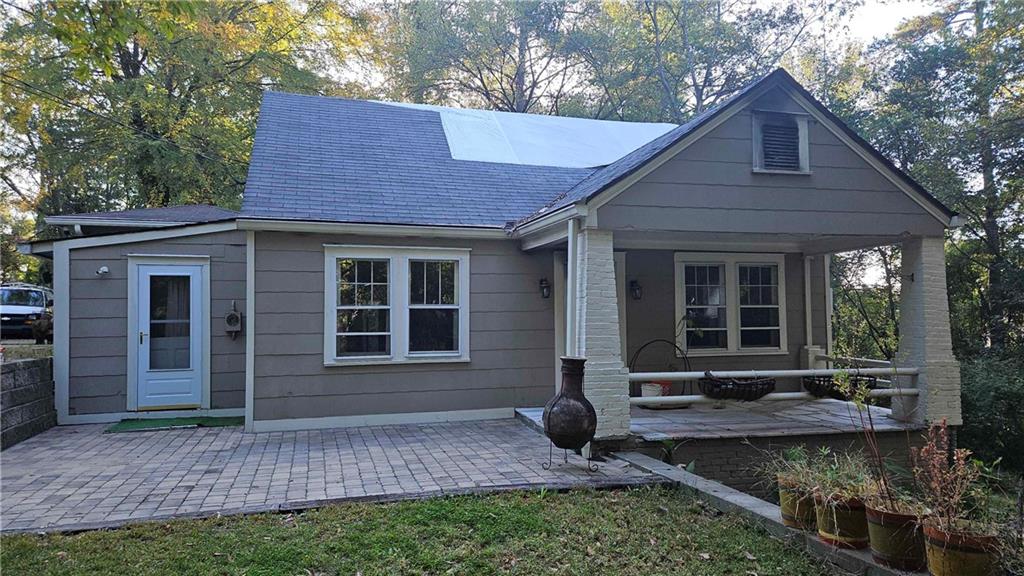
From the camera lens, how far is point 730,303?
9039 millimetres

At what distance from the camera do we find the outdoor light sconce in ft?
28.4

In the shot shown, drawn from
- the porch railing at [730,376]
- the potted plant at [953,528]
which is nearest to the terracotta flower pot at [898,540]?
the potted plant at [953,528]

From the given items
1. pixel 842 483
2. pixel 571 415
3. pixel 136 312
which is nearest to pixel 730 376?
pixel 571 415

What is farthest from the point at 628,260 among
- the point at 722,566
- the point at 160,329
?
the point at 160,329

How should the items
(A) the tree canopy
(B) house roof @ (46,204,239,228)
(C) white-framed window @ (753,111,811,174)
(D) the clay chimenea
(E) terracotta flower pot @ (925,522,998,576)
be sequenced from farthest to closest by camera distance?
(A) the tree canopy, (B) house roof @ (46,204,239,228), (C) white-framed window @ (753,111,811,174), (D) the clay chimenea, (E) terracotta flower pot @ (925,522,998,576)

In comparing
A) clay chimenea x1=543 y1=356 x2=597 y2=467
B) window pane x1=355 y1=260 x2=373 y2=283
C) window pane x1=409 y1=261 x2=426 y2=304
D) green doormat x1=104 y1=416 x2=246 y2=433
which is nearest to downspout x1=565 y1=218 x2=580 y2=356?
clay chimenea x1=543 y1=356 x2=597 y2=467

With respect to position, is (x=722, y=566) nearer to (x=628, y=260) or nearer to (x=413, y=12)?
(x=628, y=260)

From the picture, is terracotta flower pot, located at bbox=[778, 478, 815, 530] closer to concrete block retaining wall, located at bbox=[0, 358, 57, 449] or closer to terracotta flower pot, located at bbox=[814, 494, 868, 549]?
terracotta flower pot, located at bbox=[814, 494, 868, 549]

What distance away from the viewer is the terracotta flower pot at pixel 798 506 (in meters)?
3.62

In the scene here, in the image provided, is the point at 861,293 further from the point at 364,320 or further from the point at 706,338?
the point at 364,320

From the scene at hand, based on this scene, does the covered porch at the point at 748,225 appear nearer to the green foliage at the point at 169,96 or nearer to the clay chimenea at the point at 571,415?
the clay chimenea at the point at 571,415

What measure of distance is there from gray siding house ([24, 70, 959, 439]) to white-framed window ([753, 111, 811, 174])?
22 mm

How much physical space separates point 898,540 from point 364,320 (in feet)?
20.2

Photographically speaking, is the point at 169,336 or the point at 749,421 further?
the point at 169,336
